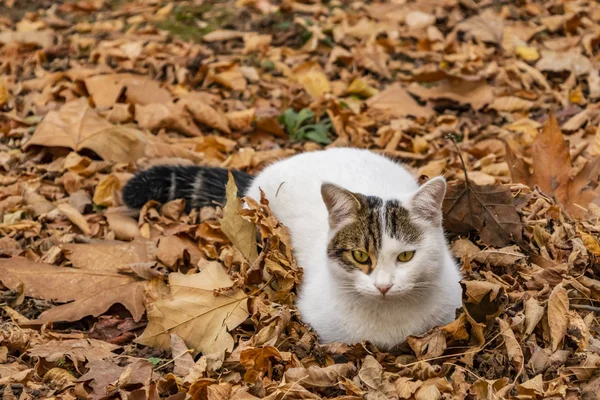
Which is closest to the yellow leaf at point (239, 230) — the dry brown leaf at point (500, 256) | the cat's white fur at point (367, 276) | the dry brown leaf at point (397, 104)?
the cat's white fur at point (367, 276)

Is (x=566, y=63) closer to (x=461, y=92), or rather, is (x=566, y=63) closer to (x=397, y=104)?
(x=461, y=92)

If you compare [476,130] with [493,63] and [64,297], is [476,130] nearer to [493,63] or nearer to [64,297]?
[493,63]

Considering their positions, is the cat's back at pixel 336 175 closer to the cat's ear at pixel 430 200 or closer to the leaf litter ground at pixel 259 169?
the leaf litter ground at pixel 259 169

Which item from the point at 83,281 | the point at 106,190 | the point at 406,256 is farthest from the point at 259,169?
the point at 406,256

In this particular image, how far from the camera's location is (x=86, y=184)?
5023 mm

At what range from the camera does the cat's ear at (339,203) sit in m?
3.24

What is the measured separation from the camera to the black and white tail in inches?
182

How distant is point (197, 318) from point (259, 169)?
1.85 meters

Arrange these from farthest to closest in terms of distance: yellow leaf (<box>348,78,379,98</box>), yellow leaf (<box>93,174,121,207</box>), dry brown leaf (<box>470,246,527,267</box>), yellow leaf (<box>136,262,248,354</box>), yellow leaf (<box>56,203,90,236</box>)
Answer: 1. yellow leaf (<box>348,78,379,98</box>)
2. yellow leaf (<box>93,174,121,207</box>)
3. yellow leaf (<box>56,203,90,236</box>)
4. dry brown leaf (<box>470,246,527,267</box>)
5. yellow leaf (<box>136,262,248,354</box>)

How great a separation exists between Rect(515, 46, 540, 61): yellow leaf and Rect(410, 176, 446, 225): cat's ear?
364cm

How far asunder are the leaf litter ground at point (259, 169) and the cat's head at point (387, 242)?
0.30 meters

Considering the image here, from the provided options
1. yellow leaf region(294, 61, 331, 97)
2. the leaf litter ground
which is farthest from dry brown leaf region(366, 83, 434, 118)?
yellow leaf region(294, 61, 331, 97)

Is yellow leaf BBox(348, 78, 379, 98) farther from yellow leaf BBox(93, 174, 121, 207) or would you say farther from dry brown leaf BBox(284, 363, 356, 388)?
dry brown leaf BBox(284, 363, 356, 388)

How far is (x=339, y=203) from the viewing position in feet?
10.8
